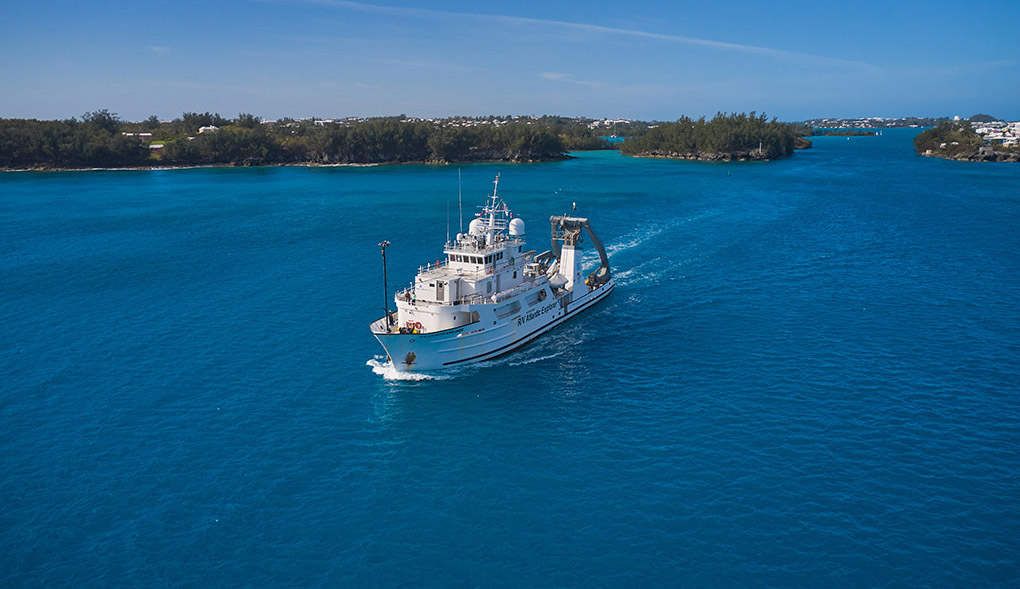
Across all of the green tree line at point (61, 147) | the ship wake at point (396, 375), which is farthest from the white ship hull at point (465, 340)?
the green tree line at point (61, 147)

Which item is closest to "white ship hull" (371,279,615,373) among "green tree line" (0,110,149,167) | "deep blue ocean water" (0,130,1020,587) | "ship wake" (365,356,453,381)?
"ship wake" (365,356,453,381)

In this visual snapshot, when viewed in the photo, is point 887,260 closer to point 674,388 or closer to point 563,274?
point 563,274

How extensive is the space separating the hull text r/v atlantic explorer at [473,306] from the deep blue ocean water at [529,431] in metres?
1.86

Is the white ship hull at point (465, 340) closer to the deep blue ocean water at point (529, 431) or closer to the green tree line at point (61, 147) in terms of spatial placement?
the deep blue ocean water at point (529, 431)

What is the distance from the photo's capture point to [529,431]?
114 ft

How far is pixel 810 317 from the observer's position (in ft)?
174

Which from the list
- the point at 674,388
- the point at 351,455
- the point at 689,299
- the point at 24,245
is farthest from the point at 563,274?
the point at 24,245

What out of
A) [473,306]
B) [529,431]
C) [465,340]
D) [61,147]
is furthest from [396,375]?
[61,147]

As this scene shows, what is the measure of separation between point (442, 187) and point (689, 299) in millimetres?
96514

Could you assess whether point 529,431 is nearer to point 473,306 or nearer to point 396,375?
point 473,306

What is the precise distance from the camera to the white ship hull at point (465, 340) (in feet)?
135

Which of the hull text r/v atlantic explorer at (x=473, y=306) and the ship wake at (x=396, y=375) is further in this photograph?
the hull text r/v atlantic explorer at (x=473, y=306)

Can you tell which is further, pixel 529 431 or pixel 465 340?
pixel 465 340

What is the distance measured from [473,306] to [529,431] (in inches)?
454
